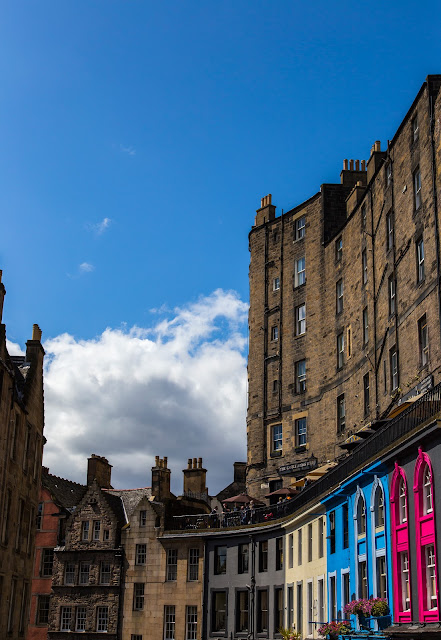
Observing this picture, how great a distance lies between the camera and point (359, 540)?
3061 cm

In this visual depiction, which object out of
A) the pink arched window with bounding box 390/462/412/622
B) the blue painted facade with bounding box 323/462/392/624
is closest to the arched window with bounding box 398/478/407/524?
the pink arched window with bounding box 390/462/412/622

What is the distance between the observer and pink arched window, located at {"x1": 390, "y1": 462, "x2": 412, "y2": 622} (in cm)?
2525

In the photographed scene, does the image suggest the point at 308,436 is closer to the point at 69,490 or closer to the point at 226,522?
the point at 226,522

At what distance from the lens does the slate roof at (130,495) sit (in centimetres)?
5875

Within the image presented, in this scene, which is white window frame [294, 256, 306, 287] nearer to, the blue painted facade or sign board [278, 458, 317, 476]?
sign board [278, 458, 317, 476]

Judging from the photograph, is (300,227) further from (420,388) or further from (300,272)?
(420,388)

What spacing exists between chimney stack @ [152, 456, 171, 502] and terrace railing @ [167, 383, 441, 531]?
245 centimetres

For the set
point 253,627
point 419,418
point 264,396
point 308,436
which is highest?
point 264,396

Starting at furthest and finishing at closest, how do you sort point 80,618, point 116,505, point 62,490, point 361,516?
point 62,490 < point 116,505 < point 80,618 < point 361,516

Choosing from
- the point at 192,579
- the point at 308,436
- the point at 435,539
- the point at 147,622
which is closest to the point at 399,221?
the point at 308,436

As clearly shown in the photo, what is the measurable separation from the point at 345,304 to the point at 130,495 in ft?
73.2

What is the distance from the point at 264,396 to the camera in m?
56.7

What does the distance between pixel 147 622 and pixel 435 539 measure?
112 ft

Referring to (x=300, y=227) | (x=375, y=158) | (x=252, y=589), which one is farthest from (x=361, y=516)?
(x=300, y=227)
